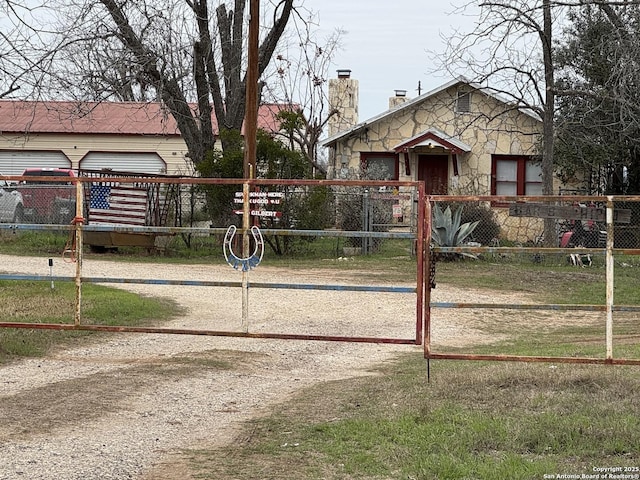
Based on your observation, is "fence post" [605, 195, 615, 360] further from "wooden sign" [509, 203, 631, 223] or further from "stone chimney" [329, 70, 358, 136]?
"stone chimney" [329, 70, 358, 136]

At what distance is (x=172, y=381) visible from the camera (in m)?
9.54

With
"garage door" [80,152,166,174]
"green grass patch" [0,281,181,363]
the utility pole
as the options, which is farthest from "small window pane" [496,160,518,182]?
"green grass patch" [0,281,181,363]

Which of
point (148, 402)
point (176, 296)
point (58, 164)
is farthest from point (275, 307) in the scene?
point (58, 164)

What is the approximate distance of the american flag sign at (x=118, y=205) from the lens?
23.3 meters

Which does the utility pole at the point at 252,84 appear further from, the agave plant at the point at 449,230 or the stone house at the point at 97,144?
the stone house at the point at 97,144

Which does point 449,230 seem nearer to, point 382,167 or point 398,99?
point 382,167

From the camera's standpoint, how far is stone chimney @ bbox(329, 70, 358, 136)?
3984 centimetres

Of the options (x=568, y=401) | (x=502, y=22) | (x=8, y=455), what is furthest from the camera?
(x=502, y=22)

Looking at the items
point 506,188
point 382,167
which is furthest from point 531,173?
point 382,167

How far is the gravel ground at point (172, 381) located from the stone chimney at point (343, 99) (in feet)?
76.5

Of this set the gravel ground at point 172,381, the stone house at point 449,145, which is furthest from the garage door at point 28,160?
the gravel ground at point 172,381

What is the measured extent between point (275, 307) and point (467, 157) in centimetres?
1788

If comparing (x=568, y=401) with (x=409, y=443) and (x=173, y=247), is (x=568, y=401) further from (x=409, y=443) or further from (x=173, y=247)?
(x=173, y=247)

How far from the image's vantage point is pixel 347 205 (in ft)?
81.7
